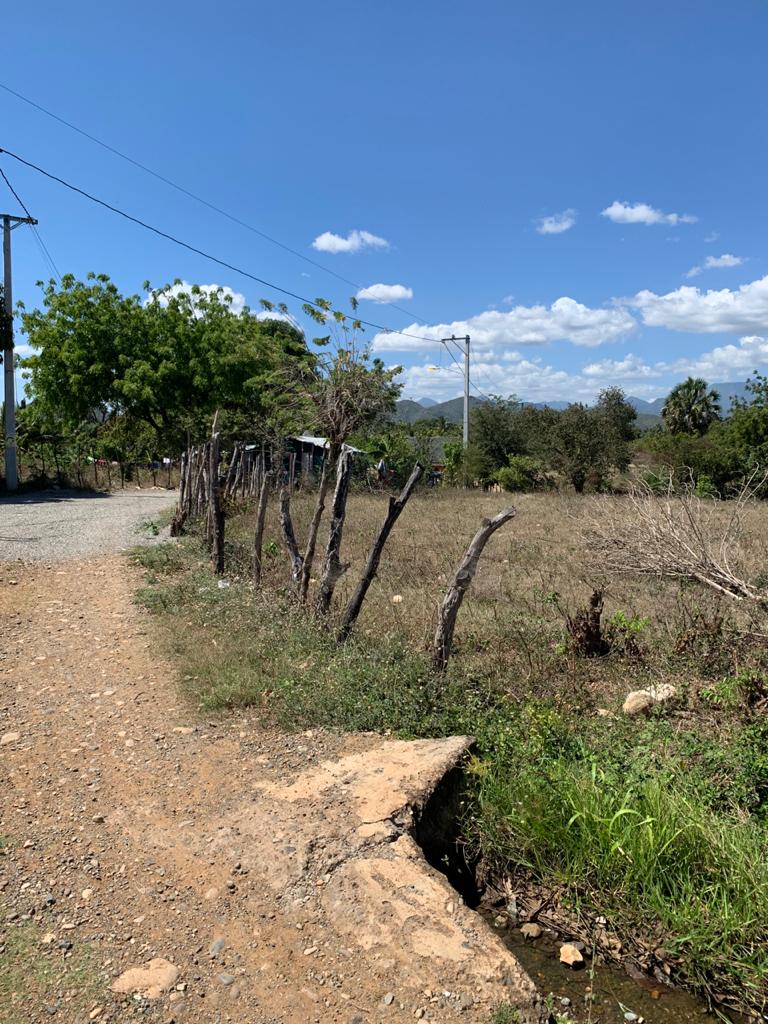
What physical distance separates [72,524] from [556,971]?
11753 mm

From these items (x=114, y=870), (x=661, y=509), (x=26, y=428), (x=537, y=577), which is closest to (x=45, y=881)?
(x=114, y=870)

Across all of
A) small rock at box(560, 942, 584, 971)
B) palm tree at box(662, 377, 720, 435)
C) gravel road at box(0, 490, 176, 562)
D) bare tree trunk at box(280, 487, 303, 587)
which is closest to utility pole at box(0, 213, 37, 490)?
gravel road at box(0, 490, 176, 562)

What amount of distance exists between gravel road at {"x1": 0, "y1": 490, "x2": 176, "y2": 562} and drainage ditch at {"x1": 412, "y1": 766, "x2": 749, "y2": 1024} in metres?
7.02

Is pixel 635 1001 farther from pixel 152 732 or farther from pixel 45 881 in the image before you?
pixel 152 732

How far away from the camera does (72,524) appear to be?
1249 cm

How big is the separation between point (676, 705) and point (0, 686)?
434cm

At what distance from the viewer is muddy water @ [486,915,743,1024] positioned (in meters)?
2.38

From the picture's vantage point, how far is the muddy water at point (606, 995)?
7.82 feet

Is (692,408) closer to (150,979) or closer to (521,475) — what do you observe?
(521,475)

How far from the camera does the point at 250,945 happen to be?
2.47 m

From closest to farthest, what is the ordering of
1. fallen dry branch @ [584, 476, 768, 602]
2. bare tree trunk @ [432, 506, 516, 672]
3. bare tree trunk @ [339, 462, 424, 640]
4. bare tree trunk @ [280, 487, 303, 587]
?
bare tree trunk @ [432, 506, 516, 672] → bare tree trunk @ [339, 462, 424, 640] → fallen dry branch @ [584, 476, 768, 602] → bare tree trunk @ [280, 487, 303, 587]

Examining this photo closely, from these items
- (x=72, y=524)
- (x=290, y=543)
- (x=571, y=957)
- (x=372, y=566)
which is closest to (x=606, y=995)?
(x=571, y=957)

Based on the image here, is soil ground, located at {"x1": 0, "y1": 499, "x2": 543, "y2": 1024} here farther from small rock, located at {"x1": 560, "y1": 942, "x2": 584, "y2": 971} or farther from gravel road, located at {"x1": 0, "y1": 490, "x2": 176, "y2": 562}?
gravel road, located at {"x1": 0, "y1": 490, "x2": 176, "y2": 562}

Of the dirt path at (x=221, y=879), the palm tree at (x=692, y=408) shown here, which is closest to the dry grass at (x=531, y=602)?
the dirt path at (x=221, y=879)
